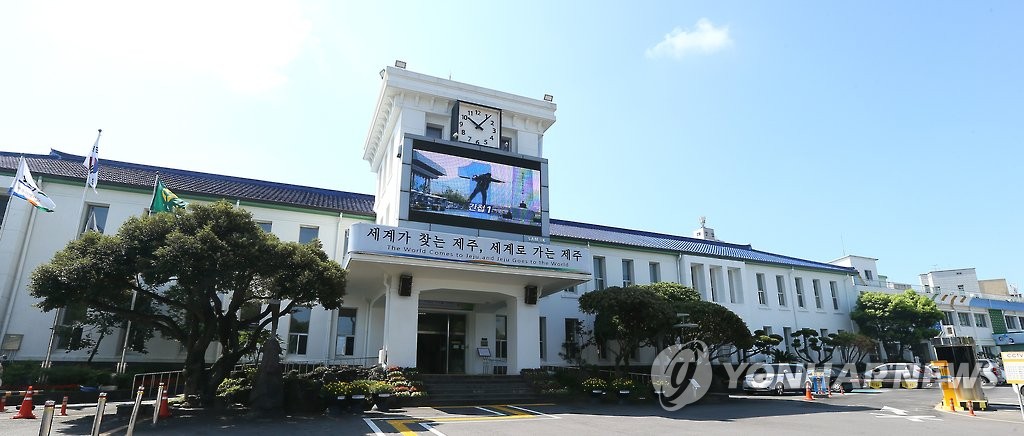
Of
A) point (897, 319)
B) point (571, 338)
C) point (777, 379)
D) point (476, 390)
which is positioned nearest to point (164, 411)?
point (476, 390)

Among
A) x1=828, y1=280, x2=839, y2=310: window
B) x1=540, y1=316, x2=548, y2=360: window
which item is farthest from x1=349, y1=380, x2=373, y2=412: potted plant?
x1=828, y1=280, x2=839, y2=310: window

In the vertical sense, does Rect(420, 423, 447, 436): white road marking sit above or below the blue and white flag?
below

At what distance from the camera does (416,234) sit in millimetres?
16828

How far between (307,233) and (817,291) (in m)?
28.8

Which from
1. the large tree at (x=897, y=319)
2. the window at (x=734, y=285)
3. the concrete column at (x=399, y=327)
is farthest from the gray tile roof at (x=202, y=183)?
the large tree at (x=897, y=319)

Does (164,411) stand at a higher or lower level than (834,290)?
lower

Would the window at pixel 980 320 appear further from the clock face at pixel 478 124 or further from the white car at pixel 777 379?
the clock face at pixel 478 124

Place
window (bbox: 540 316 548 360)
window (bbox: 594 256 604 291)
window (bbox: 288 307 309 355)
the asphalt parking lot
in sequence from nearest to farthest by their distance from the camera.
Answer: the asphalt parking lot < window (bbox: 288 307 309 355) < window (bbox: 540 316 548 360) < window (bbox: 594 256 604 291)

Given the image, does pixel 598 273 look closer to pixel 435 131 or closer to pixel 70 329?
pixel 435 131

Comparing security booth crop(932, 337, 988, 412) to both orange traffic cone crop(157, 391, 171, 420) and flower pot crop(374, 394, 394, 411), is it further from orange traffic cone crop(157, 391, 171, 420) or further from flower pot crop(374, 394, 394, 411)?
orange traffic cone crop(157, 391, 171, 420)

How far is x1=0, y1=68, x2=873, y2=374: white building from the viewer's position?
17.5m

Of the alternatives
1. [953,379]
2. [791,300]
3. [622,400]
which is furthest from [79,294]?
[791,300]

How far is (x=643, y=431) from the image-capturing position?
Answer: 10.9 m

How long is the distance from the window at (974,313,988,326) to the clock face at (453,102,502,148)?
132 ft
